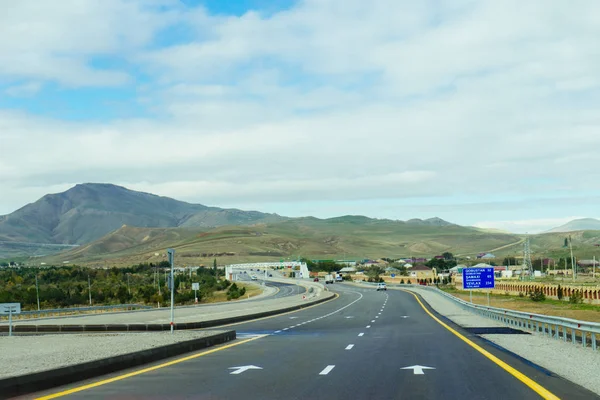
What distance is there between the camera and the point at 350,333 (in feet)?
106

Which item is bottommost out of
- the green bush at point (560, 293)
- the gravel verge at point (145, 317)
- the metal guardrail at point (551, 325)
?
the green bush at point (560, 293)

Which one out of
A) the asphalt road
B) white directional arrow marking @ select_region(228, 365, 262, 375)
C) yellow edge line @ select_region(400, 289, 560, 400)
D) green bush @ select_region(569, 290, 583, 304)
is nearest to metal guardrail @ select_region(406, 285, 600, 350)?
the asphalt road

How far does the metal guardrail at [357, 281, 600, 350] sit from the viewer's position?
21781 millimetres

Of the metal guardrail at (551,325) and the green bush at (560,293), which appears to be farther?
the green bush at (560,293)

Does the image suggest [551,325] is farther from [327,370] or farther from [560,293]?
[560,293]

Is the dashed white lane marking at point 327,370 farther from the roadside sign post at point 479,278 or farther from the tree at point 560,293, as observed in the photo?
the tree at point 560,293

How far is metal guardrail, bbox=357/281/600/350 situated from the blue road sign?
686 cm

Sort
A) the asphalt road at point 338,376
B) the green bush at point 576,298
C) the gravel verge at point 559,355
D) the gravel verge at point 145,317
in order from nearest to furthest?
1. the asphalt road at point 338,376
2. the gravel verge at point 559,355
3. the gravel verge at point 145,317
4. the green bush at point 576,298

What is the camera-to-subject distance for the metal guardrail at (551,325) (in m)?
21.8

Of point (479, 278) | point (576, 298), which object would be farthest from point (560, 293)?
point (479, 278)

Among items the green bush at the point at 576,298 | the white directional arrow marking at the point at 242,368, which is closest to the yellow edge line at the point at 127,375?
the white directional arrow marking at the point at 242,368

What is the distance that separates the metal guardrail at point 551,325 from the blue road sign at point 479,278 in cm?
686

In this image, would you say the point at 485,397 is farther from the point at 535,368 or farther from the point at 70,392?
the point at 70,392

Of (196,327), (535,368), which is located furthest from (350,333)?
(535,368)
